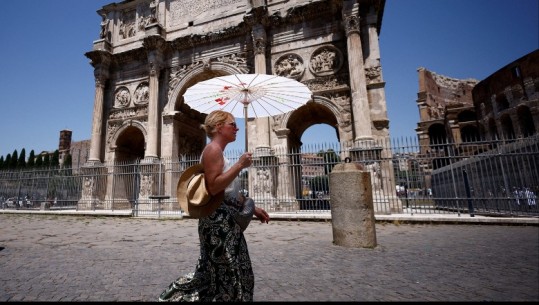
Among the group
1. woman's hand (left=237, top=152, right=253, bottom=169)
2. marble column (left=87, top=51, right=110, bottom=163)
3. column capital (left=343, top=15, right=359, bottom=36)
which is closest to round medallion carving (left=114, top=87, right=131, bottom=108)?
marble column (left=87, top=51, right=110, bottom=163)

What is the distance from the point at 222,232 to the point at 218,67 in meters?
14.2

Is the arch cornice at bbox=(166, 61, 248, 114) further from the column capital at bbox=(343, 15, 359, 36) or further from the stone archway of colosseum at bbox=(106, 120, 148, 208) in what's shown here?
the column capital at bbox=(343, 15, 359, 36)

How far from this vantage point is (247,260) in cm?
187

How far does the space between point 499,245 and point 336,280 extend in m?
3.42

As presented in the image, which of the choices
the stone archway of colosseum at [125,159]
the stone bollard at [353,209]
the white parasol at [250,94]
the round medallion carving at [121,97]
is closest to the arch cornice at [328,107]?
the stone archway of colosseum at [125,159]

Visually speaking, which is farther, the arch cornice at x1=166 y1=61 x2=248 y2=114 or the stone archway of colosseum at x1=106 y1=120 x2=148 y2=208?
the arch cornice at x1=166 y1=61 x2=248 y2=114

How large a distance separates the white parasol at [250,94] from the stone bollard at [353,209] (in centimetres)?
224

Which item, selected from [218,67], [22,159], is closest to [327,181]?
[218,67]

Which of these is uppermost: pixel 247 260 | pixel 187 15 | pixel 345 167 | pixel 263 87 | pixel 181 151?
pixel 187 15

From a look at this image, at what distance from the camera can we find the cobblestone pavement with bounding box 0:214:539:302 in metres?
2.63

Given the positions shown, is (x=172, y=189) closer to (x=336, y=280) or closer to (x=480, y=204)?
(x=336, y=280)

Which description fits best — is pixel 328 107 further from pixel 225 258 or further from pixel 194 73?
pixel 225 258

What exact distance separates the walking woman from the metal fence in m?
4.15

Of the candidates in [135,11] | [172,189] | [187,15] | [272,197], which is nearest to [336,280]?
[272,197]
